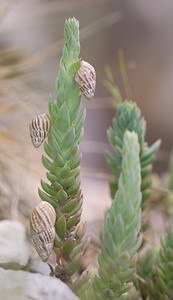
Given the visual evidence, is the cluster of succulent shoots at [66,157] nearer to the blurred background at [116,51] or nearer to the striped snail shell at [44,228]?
the striped snail shell at [44,228]

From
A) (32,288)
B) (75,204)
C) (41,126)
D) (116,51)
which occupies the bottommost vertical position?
(32,288)

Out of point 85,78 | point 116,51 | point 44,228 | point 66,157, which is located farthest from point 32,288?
point 116,51

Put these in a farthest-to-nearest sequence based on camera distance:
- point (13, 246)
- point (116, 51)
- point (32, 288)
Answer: point (116, 51) → point (13, 246) → point (32, 288)

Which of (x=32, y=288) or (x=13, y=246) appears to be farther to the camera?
Result: (x=13, y=246)

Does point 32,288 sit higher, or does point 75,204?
point 75,204

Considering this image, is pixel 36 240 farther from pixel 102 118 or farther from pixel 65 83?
pixel 102 118

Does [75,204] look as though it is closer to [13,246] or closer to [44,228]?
[44,228]
